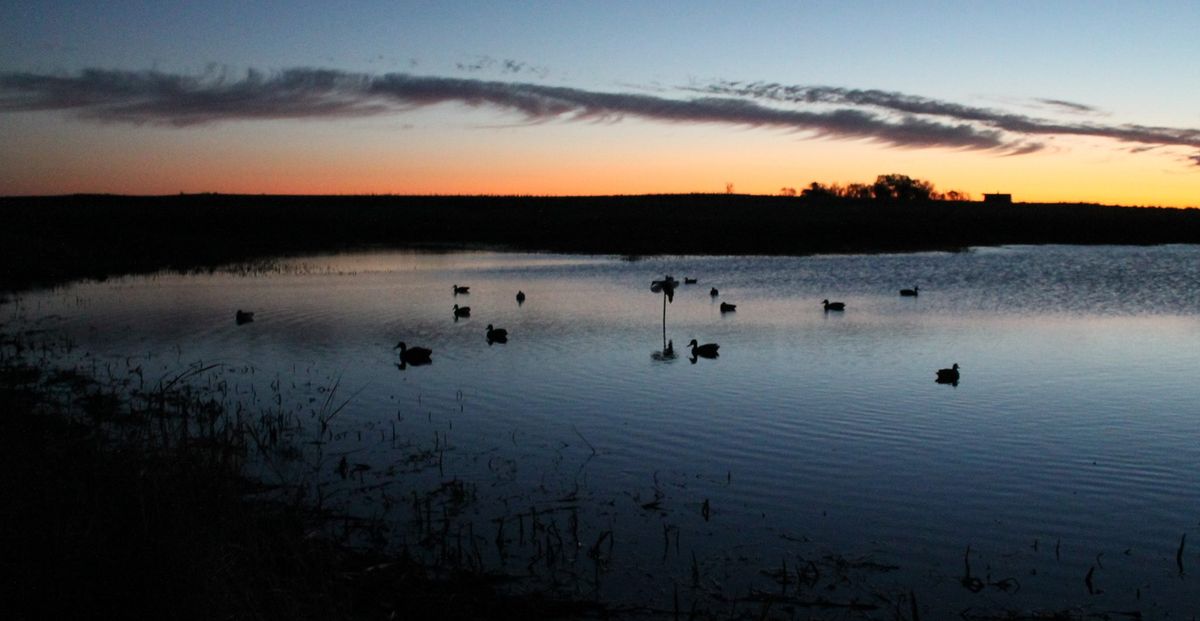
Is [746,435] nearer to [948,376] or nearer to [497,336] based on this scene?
[948,376]

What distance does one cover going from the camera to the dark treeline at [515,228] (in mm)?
47500

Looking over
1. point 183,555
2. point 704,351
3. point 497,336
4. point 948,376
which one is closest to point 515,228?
point 497,336

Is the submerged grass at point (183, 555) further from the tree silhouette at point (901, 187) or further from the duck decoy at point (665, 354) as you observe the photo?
the tree silhouette at point (901, 187)

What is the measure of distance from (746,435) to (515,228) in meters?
61.6

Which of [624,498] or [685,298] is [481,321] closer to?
[685,298]

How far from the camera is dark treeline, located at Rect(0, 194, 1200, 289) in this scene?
4750 cm

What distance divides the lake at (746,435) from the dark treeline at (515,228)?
21907 millimetres

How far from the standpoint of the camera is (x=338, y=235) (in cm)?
6556

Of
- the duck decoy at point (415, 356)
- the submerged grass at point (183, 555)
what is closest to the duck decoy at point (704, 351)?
the duck decoy at point (415, 356)

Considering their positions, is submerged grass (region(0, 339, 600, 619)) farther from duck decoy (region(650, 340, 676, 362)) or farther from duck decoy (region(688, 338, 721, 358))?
duck decoy (region(688, 338, 721, 358))

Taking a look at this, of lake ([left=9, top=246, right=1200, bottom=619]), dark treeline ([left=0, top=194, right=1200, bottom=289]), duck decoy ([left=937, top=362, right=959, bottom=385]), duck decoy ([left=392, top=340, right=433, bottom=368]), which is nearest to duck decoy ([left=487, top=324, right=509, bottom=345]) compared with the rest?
lake ([left=9, top=246, right=1200, bottom=619])

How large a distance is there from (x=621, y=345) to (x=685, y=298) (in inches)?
400

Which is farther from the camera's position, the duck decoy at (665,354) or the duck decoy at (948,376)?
the duck decoy at (665,354)

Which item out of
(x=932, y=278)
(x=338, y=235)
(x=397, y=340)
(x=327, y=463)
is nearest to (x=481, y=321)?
(x=397, y=340)
